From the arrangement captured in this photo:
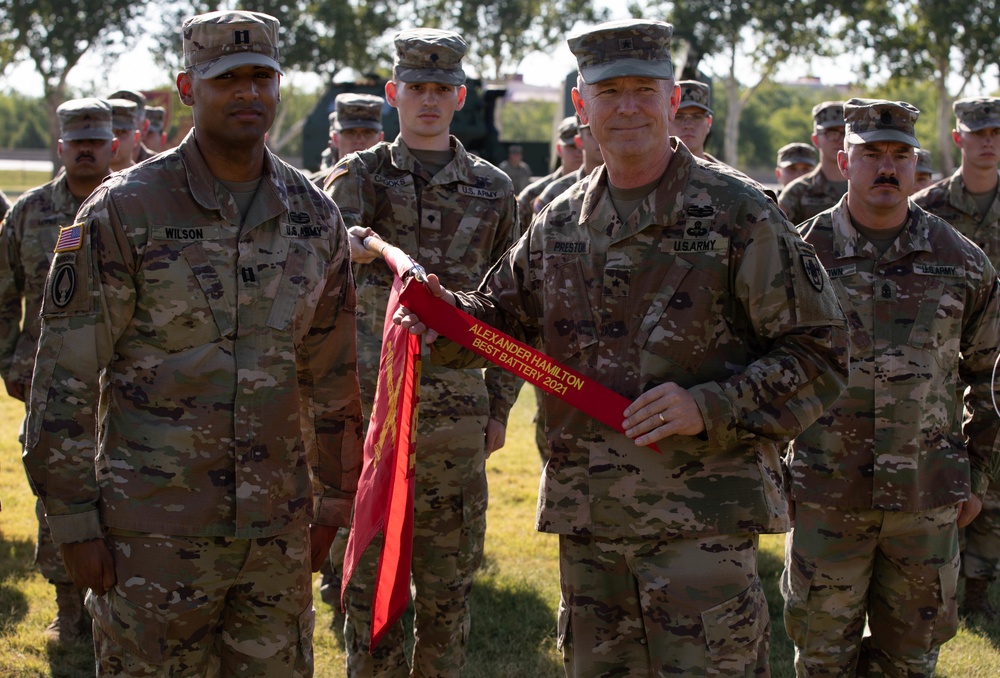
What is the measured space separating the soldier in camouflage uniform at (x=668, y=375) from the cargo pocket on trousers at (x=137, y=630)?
3.89ft

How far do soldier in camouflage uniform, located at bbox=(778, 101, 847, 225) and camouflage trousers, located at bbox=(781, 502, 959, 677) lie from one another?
153 inches

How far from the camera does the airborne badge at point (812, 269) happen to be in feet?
11.1

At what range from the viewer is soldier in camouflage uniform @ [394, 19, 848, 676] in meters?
3.37

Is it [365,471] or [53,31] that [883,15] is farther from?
[365,471]

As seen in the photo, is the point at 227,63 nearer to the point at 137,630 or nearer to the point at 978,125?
the point at 137,630

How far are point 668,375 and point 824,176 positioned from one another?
553 centimetres

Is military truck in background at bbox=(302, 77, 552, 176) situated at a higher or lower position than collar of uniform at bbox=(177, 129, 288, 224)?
higher

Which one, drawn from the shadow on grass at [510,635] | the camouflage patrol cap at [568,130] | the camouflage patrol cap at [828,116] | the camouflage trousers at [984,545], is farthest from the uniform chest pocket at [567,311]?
the camouflage patrol cap at [568,130]

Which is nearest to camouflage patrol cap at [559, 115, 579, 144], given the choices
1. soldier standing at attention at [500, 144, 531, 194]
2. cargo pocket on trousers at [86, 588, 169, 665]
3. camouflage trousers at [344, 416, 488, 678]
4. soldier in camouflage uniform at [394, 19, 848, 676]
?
camouflage trousers at [344, 416, 488, 678]

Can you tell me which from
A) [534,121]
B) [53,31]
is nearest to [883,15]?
[53,31]

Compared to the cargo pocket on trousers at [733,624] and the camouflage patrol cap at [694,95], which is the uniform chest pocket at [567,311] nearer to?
the cargo pocket on trousers at [733,624]

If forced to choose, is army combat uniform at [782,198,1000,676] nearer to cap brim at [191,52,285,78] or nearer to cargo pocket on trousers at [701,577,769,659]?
cargo pocket on trousers at [701,577,769,659]

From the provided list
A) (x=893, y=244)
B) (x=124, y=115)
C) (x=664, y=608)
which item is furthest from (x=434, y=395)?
(x=124, y=115)

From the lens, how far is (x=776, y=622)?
652cm
